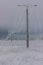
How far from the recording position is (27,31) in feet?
9.77

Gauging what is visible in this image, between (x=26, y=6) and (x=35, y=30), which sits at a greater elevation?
(x=26, y=6)

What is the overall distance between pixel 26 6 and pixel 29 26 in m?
0.39

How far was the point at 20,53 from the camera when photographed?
2.69 metres

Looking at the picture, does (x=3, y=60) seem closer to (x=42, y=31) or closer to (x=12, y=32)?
(x=12, y=32)

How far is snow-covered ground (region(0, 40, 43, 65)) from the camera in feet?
7.58

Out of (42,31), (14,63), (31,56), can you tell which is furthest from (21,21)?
(14,63)

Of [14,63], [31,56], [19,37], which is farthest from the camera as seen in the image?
[19,37]

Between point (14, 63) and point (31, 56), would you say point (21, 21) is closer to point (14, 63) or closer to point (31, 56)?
point (31, 56)

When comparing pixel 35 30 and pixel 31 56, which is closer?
pixel 31 56

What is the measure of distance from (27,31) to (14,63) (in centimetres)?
90

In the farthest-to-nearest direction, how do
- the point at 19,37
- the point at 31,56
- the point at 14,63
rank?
the point at 19,37 → the point at 31,56 → the point at 14,63

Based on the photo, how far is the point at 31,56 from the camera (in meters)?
2.55

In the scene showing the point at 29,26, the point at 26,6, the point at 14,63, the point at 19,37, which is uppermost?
the point at 26,6

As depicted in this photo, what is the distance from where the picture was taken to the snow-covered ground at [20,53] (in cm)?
231
